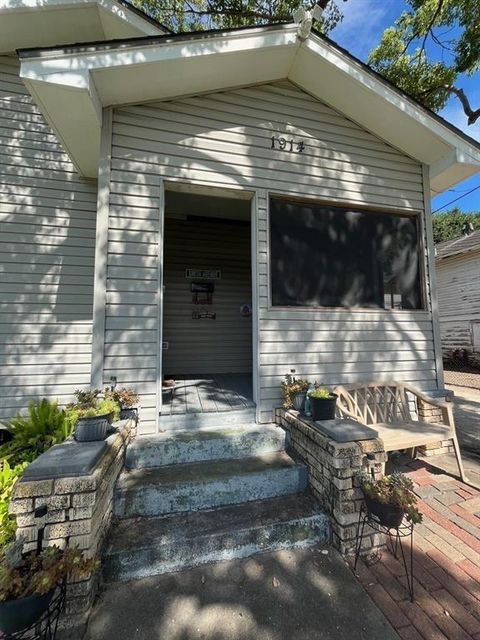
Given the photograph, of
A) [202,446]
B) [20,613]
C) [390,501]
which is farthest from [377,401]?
[20,613]

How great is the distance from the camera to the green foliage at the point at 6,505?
2.01 metres

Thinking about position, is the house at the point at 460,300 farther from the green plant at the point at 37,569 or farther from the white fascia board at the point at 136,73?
the green plant at the point at 37,569

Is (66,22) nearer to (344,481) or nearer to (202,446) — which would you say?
(202,446)

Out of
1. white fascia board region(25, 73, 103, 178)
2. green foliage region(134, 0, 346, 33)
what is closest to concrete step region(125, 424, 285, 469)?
white fascia board region(25, 73, 103, 178)

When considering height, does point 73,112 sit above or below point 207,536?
above

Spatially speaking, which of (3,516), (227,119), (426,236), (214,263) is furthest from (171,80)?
(3,516)

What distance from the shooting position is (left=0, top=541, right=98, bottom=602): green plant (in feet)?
4.66

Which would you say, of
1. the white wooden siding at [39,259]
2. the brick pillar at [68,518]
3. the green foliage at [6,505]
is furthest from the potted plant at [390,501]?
the white wooden siding at [39,259]

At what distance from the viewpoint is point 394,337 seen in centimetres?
400

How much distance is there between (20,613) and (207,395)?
8.79 ft

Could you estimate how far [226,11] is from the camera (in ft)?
21.4

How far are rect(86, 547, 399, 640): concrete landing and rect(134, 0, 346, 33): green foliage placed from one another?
28.9 feet

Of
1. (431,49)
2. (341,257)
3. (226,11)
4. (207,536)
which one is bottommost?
(207,536)

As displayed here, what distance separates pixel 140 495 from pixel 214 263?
4.28 meters
